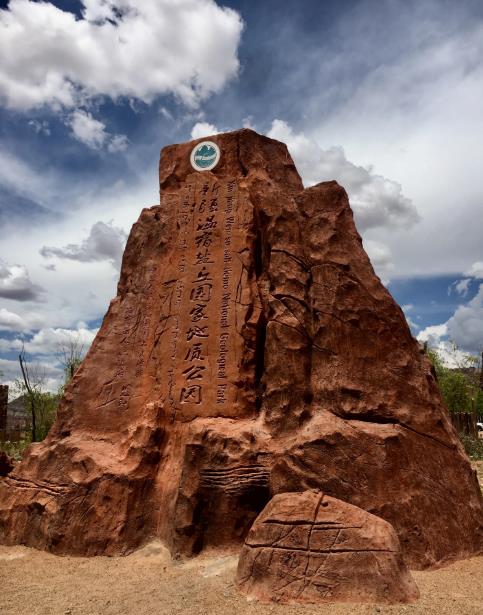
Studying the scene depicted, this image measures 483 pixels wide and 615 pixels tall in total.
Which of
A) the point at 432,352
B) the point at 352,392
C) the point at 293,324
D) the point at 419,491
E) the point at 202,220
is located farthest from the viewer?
the point at 432,352

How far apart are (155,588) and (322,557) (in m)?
1.49

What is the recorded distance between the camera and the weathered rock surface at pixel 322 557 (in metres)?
3.71

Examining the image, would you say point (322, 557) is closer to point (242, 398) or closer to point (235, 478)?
point (235, 478)

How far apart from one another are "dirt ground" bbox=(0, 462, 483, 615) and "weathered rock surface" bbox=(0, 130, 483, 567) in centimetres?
22

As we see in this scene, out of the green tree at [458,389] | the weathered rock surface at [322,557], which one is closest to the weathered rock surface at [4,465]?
the weathered rock surface at [322,557]

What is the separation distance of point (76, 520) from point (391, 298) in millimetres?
4168

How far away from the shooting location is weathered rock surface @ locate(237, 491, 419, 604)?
Answer: 3.71 meters

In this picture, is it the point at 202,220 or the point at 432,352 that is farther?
the point at 432,352

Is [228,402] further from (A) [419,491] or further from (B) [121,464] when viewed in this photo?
(A) [419,491]

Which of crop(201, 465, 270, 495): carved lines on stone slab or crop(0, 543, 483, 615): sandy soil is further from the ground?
crop(201, 465, 270, 495): carved lines on stone slab

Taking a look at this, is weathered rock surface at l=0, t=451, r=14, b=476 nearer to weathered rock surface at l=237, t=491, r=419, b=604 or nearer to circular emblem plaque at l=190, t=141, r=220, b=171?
weathered rock surface at l=237, t=491, r=419, b=604

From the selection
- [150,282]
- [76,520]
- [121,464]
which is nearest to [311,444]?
[121,464]

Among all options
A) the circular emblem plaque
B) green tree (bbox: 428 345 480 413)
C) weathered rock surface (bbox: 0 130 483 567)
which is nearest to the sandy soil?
weathered rock surface (bbox: 0 130 483 567)

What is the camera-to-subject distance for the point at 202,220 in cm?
665
